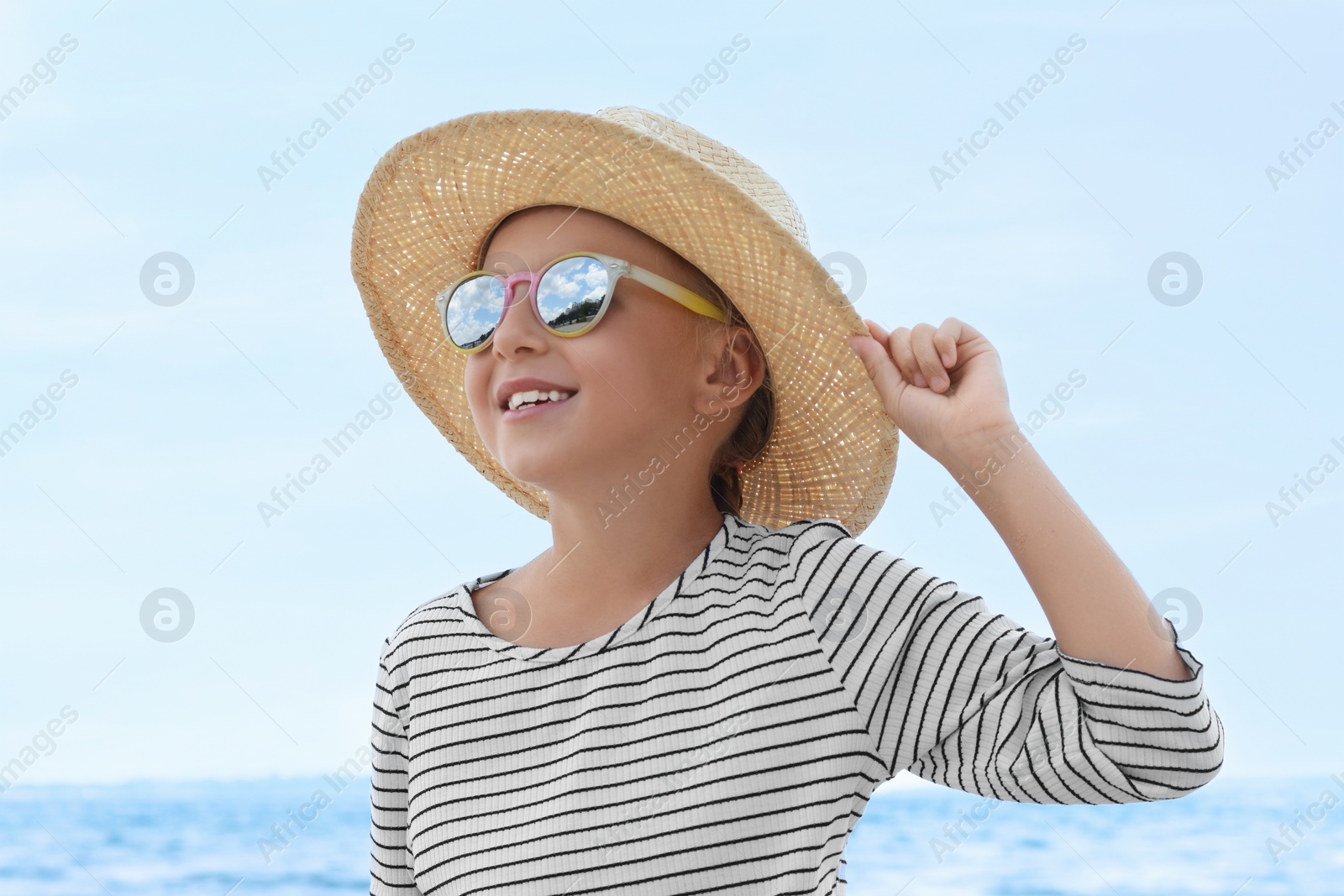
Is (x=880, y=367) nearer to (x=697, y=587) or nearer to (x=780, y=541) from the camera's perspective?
(x=780, y=541)

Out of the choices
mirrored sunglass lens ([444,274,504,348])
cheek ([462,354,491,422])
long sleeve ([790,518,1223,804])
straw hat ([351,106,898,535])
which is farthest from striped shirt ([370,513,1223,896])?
mirrored sunglass lens ([444,274,504,348])

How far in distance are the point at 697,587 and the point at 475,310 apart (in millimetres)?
644

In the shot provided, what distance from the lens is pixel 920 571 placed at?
1898mm

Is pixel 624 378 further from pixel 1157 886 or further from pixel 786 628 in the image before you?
pixel 1157 886

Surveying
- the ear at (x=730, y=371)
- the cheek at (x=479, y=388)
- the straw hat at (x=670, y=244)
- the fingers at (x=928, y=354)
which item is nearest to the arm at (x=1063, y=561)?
the fingers at (x=928, y=354)

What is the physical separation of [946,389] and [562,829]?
0.93 m

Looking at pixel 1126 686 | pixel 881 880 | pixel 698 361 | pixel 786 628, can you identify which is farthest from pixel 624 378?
pixel 881 880

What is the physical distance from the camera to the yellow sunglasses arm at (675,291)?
211cm

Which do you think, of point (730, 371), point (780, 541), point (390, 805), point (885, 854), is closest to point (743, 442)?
point (730, 371)

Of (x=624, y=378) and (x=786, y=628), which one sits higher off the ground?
(x=624, y=378)

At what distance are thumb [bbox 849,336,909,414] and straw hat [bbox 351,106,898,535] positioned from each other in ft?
0.15

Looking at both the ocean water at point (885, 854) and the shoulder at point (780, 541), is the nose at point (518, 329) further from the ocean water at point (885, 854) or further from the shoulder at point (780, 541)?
the ocean water at point (885, 854)

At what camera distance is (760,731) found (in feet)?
6.00

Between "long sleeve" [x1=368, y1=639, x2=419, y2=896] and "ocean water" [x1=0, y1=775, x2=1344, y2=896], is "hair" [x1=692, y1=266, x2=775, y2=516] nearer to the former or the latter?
"long sleeve" [x1=368, y1=639, x2=419, y2=896]
